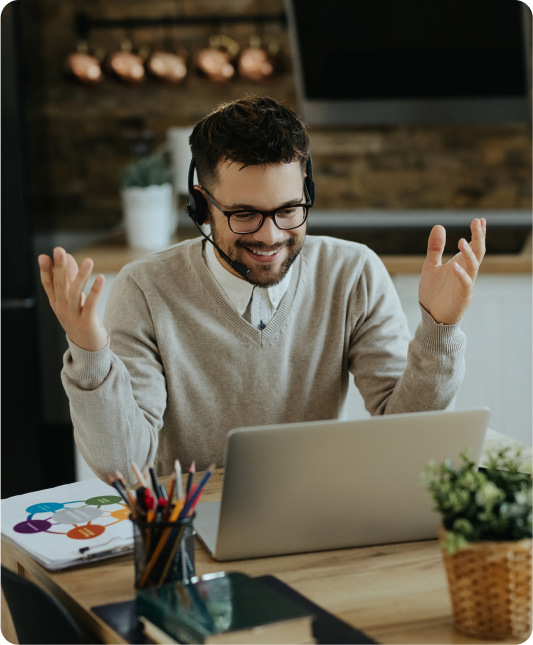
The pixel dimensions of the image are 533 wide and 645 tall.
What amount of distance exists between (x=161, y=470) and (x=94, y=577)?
566 mm

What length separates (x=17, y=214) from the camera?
8.65 feet

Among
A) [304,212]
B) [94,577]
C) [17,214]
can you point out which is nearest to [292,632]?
[94,577]

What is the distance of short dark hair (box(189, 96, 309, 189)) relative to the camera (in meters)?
1.34

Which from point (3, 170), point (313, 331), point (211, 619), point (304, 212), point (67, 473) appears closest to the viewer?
point (211, 619)

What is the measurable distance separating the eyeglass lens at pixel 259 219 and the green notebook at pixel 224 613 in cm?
67

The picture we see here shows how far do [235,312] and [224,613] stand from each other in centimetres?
77

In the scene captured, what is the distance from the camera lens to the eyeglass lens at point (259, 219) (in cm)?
136

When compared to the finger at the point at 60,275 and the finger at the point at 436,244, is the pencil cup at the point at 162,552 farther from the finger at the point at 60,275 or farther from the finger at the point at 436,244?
the finger at the point at 436,244

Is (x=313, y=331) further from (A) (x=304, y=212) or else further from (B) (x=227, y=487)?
(B) (x=227, y=487)

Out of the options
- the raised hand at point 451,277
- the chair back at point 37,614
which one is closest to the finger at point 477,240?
the raised hand at point 451,277

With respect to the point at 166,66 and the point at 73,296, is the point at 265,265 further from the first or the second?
the point at 166,66

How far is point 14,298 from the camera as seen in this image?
8.71 ft

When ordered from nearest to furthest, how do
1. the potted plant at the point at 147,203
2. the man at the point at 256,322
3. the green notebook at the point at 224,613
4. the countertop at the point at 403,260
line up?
the green notebook at the point at 224,613
the man at the point at 256,322
the countertop at the point at 403,260
the potted plant at the point at 147,203

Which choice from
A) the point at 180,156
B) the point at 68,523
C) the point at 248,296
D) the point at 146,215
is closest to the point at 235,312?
the point at 248,296
